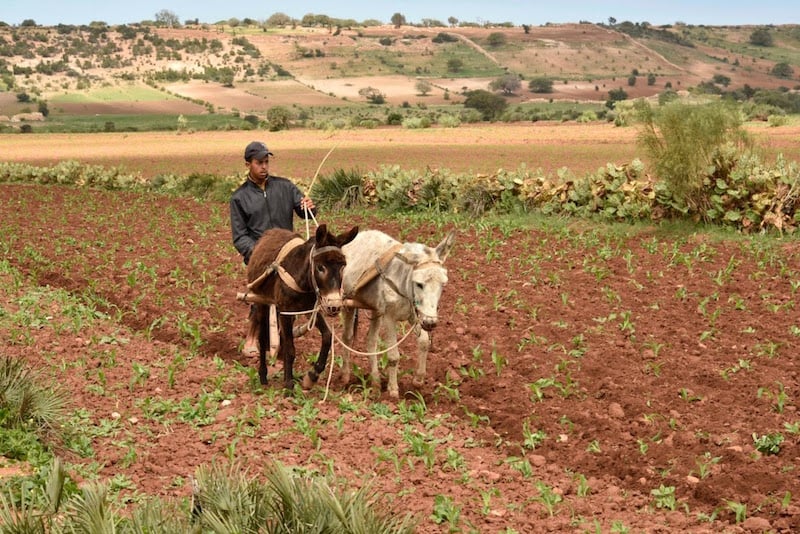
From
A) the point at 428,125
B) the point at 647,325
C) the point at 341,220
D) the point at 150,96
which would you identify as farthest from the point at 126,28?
the point at 647,325

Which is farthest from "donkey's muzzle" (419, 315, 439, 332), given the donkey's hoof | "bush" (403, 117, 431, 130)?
"bush" (403, 117, 431, 130)

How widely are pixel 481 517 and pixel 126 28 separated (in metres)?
180

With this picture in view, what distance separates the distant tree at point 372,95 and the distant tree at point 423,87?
19.8 ft

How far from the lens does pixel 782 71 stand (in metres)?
149

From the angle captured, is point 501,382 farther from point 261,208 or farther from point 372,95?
point 372,95

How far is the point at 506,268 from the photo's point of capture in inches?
602

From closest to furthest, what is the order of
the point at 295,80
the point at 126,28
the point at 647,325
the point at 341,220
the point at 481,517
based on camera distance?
the point at 481,517 < the point at 647,325 < the point at 341,220 < the point at 295,80 < the point at 126,28

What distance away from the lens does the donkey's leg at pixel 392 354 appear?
9.34 m

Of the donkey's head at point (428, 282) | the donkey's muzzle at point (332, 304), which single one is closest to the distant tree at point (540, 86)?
the donkey's head at point (428, 282)

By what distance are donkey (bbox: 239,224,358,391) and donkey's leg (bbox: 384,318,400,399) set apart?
0.52 m

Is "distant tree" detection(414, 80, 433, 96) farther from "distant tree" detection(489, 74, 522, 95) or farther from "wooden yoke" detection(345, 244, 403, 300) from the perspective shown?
"wooden yoke" detection(345, 244, 403, 300)

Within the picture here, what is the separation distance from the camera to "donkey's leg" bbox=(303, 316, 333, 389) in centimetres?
921

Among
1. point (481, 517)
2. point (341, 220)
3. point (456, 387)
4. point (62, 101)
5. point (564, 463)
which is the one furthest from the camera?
point (62, 101)

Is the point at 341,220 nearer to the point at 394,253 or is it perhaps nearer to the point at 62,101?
the point at 394,253
